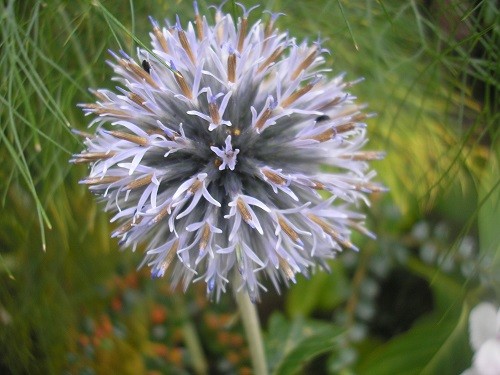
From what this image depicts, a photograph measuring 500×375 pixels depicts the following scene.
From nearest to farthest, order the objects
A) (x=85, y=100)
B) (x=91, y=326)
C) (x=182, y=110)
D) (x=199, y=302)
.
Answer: (x=182, y=110) → (x=85, y=100) → (x=91, y=326) → (x=199, y=302)

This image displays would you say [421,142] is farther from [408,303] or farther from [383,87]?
[408,303]

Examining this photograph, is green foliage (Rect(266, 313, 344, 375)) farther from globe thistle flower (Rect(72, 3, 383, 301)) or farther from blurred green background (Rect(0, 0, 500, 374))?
globe thistle flower (Rect(72, 3, 383, 301))

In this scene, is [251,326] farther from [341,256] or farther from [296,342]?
[341,256]

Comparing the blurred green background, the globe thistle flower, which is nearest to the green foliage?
the blurred green background

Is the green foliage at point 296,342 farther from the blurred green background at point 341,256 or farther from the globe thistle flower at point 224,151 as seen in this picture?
the globe thistle flower at point 224,151

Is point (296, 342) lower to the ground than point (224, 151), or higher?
lower

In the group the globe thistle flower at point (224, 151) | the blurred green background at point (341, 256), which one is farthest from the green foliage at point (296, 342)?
the globe thistle flower at point (224, 151)

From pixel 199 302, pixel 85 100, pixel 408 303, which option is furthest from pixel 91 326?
pixel 408 303

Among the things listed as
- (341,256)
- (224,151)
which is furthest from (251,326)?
(341,256)
